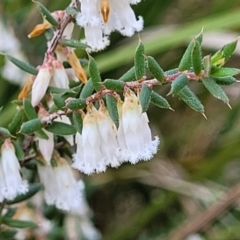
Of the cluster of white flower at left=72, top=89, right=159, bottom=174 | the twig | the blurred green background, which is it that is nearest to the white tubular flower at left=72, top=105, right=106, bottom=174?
the cluster of white flower at left=72, top=89, right=159, bottom=174

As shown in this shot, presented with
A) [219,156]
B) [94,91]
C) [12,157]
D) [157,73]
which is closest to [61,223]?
[219,156]

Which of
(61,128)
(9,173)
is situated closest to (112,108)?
(61,128)

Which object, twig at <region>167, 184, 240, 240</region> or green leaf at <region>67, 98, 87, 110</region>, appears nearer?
green leaf at <region>67, 98, 87, 110</region>

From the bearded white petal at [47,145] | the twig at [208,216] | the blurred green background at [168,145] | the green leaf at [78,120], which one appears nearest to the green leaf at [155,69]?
the green leaf at [78,120]

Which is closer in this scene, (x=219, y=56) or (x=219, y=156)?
(x=219, y=56)

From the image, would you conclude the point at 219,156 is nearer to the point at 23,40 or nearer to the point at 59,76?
the point at 23,40

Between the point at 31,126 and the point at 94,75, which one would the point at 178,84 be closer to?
the point at 94,75

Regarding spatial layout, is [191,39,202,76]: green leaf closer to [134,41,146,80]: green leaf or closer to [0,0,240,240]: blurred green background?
[134,41,146,80]: green leaf

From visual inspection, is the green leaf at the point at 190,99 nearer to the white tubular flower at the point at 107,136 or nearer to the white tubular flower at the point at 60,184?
the white tubular flower at the point at 107,136
